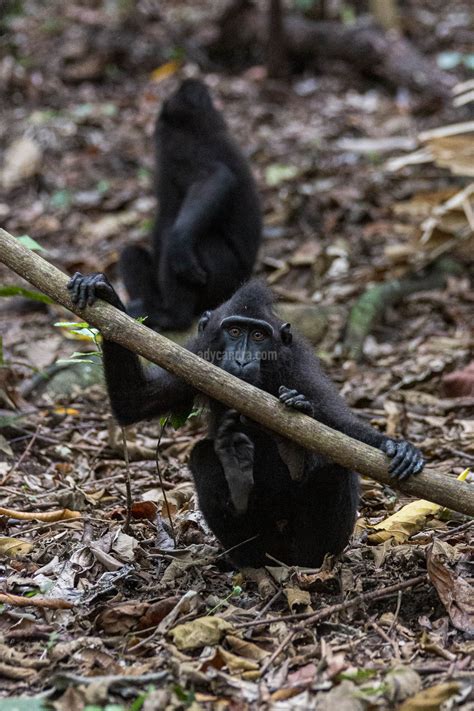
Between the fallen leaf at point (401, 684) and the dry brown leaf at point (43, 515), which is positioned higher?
the fallen leaf at point (401, 684)

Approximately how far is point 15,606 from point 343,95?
526 inches

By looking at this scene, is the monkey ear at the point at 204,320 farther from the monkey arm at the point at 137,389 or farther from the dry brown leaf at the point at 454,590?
the dry brown leaf at the point at 454,590

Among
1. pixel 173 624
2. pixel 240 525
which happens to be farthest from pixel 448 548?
pixel 173 624

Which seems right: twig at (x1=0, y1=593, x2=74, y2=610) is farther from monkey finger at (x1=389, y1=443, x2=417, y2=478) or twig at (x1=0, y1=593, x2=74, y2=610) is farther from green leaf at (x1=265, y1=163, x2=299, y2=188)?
green leaf at (x1=265, y1=163, x2=299, y2=188)

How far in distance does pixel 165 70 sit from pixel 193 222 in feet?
26.4

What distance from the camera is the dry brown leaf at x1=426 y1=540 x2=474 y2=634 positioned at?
448 cm

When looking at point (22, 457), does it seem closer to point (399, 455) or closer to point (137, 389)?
point (137, 389)

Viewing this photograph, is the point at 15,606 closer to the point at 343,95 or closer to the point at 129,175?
the point at 129,175

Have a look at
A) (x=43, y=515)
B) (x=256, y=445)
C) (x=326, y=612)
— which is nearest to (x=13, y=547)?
(x=43, y=515)

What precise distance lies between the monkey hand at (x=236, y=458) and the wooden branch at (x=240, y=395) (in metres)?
0.62

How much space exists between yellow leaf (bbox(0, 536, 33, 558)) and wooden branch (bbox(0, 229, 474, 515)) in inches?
63.1

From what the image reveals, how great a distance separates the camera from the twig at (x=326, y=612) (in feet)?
14.2

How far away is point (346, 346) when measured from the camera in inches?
379

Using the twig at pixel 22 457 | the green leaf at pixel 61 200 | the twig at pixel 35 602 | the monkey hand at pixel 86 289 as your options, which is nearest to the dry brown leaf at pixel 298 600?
the twig at pixel 35 602
